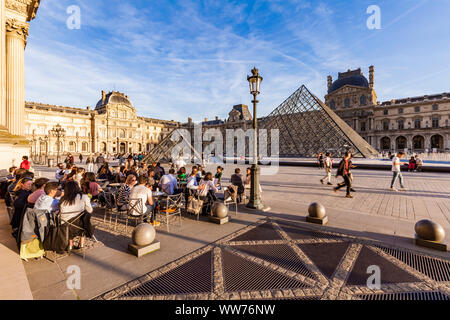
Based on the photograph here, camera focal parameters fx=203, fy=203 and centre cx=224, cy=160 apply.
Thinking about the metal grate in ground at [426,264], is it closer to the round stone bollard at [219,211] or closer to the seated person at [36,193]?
the round stone bollard at [219,211]

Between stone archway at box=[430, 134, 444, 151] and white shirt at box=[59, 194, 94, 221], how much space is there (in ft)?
221

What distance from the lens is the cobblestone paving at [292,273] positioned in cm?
242

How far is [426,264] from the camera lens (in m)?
3.04

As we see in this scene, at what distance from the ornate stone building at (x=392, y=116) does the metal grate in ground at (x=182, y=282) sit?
60.1 m

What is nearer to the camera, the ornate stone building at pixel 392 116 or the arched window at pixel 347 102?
the ornate stone building at pixel 392 116

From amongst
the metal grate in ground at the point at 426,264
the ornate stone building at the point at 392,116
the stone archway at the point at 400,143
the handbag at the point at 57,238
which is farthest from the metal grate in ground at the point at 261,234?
the stone archway at the point at 400,143

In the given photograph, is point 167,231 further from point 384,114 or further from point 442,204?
point 384,114

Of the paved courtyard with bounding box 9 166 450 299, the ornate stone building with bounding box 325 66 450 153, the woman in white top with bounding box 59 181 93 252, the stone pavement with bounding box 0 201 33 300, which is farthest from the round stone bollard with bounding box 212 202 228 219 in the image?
the ornate stone building with bounding box 325 66 450 153

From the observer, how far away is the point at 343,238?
12.9ft

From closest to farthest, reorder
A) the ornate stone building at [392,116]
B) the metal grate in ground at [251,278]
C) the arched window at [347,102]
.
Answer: the metal grate in ground at [251,278] < the ornate stone building at [392,116] < the arched window at [347,102]

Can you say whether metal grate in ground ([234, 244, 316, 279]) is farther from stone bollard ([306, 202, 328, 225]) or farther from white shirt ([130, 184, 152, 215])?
white shirt ([130, 184, 152, 215])

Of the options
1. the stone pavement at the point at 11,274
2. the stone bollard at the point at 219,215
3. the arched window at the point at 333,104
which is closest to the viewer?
the stone pavement at the point at 11,274

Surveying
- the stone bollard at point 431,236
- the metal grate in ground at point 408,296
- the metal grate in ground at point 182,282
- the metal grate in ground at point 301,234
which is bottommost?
the metal grate in ground at point 408,296
